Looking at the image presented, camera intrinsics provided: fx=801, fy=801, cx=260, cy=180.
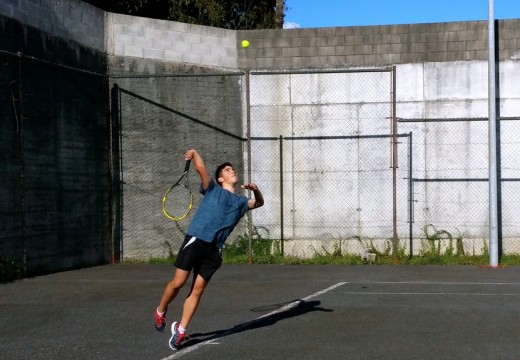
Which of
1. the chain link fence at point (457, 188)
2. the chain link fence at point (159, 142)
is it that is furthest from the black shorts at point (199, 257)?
the chain link fence at point (457, 188)

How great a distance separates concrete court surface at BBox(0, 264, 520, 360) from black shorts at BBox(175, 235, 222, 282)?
2.34 feet

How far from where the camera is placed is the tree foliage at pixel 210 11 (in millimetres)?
23703

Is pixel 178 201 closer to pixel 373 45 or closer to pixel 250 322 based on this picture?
pixel 373 45


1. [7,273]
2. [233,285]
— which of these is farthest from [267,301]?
[7,273]

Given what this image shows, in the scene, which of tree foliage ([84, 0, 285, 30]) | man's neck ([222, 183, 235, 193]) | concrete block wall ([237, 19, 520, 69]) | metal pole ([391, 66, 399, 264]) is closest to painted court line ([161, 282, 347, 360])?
man's neck ([222, 183, 235, 193])

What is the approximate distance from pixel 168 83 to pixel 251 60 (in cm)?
191

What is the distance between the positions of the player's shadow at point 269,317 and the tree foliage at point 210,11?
15.3 m

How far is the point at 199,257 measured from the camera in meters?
7.35

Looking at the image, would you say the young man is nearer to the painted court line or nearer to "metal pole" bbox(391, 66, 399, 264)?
the painted court line

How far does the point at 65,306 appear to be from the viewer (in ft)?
32.7

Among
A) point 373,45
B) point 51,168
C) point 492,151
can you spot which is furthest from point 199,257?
point 373,45

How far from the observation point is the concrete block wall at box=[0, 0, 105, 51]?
13.0m

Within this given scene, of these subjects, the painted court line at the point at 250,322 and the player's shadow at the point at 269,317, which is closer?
the painted court line at the point at 250,322

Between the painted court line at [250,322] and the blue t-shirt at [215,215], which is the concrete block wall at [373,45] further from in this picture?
the blue t-shirt at [215,215]
